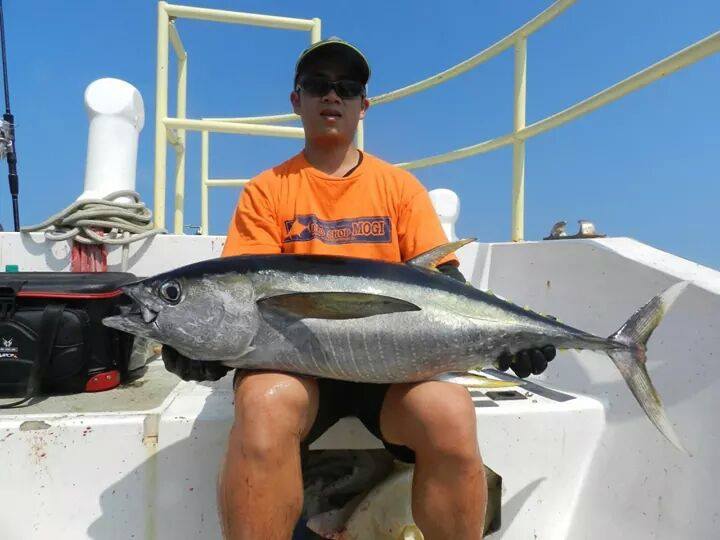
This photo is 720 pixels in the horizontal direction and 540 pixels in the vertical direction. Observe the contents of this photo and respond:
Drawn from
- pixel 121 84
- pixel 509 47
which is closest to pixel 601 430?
pixel 509 47

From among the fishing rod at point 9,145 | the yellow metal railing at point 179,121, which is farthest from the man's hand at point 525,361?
the fishing rod at point 9,145

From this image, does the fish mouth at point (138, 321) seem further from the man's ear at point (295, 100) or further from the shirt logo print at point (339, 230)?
the man's ear at point (295, 100)

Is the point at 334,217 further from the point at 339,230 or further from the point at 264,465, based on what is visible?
the point at 264,465

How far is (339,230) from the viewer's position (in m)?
1.91

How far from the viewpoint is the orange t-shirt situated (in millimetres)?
1883

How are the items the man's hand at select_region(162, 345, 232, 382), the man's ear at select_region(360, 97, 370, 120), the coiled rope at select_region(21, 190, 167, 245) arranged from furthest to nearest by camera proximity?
the coiled rope at select_region(21, 190, 167, 245)
the man's ear at select_region(360, 97, 370, 120)
the man's hand at select_region(162, 345, 232, 382)

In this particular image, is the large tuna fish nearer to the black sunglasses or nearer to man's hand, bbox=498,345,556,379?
man's hand, bbox=498,345,556,379

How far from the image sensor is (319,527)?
1.70 meters

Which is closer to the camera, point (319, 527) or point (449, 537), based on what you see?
point (449, 537)

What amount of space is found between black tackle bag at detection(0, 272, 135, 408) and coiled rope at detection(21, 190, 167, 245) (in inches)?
31.0

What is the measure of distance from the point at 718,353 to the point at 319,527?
5.04 ft

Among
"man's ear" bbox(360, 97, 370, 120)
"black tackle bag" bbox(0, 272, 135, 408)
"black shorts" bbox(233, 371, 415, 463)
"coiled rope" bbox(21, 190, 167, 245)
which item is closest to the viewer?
"black shorts" bbox(233, 371, 415, 463)

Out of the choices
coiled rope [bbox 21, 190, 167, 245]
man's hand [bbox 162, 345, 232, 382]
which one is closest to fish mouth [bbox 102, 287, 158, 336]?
man's hand [bbox 162, 345, 232, 382]

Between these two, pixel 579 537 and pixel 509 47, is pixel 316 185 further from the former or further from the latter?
pixel 509 47
